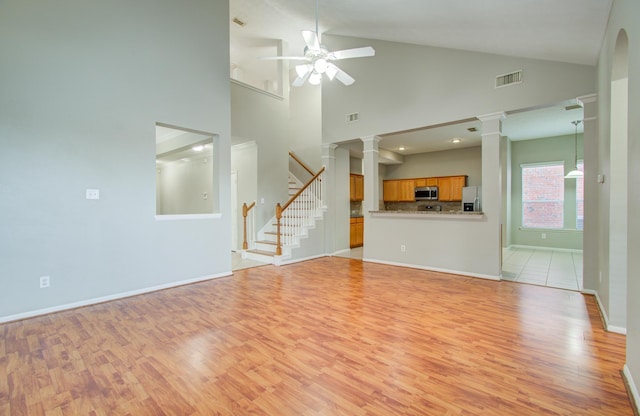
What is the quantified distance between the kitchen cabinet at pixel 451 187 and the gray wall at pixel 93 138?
6300 mm

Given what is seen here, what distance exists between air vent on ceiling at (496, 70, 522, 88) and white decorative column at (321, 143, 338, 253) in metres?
3.35

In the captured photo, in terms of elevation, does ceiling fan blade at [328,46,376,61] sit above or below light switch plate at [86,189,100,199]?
above

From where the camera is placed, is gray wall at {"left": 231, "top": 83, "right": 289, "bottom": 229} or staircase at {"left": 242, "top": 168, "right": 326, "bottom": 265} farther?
gray wall at {"left": 231, "top": 83, "right": 289, "bottom": 229}

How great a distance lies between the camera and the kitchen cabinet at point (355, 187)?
25.9 ft

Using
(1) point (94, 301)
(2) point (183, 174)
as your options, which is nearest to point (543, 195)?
(1) point (94, 301)

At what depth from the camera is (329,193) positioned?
21.9ft

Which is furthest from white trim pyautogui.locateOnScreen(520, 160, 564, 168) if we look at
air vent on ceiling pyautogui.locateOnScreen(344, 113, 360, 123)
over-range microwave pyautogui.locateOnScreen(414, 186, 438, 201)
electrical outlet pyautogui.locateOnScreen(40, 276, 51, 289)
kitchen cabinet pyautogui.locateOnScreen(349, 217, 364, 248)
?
electrical outlet pyautogui.locateOnScreen(40, 276, 51, 289)

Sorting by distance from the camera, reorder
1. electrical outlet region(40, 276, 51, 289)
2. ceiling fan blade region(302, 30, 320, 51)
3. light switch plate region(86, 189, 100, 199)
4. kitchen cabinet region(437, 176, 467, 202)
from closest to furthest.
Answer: electrical outlet region(40, 276, 51, 289), ceiling fan blade region(302, 30, 320, 51), light switch plate region(86, 189, 100, 199), kitchen cabinet region(437, 176, 467, 202)

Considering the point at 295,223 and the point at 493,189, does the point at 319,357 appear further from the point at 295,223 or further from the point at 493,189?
the point at 295,223

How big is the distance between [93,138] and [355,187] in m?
5.90

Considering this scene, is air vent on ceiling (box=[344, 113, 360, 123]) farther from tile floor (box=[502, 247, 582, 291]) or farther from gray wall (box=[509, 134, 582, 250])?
gray wall (box=[509, 134, 582, 250])

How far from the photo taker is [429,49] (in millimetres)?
5027

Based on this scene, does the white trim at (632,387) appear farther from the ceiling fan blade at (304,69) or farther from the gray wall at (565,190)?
the gray wall at (565,190)

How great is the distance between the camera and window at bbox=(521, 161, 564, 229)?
731 cm
